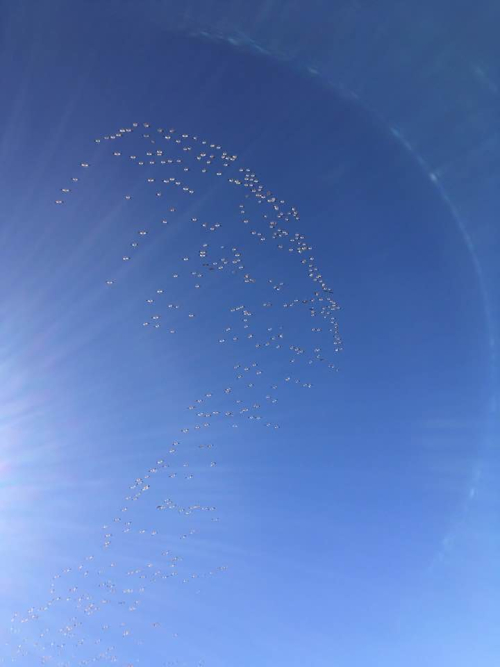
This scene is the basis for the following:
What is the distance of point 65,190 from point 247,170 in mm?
5463

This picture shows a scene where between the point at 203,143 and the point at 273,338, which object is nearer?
the point at 203,143

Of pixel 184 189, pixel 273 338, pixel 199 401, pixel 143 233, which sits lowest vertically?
pixel 199 401

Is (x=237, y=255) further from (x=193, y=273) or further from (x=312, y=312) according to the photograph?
(x=312, y=312)

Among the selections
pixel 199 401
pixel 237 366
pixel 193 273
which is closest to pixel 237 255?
pixel 193 273

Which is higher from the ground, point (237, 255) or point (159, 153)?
point (159, 153)

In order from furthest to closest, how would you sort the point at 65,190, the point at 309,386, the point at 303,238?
the point at 309,386, the point at 303,238, the point at 65,190

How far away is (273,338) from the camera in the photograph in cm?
1698

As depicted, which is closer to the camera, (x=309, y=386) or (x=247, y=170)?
(x=247, y=170)

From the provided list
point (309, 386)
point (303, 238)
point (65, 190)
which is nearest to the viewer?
point (65, 190)

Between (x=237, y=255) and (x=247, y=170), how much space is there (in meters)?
2.68

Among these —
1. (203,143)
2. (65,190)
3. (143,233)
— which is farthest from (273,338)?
(65,190)

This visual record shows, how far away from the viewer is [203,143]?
48.6 feet

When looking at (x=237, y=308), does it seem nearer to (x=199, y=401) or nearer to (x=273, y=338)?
(x=273, y=338)

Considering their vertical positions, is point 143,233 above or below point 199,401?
above
